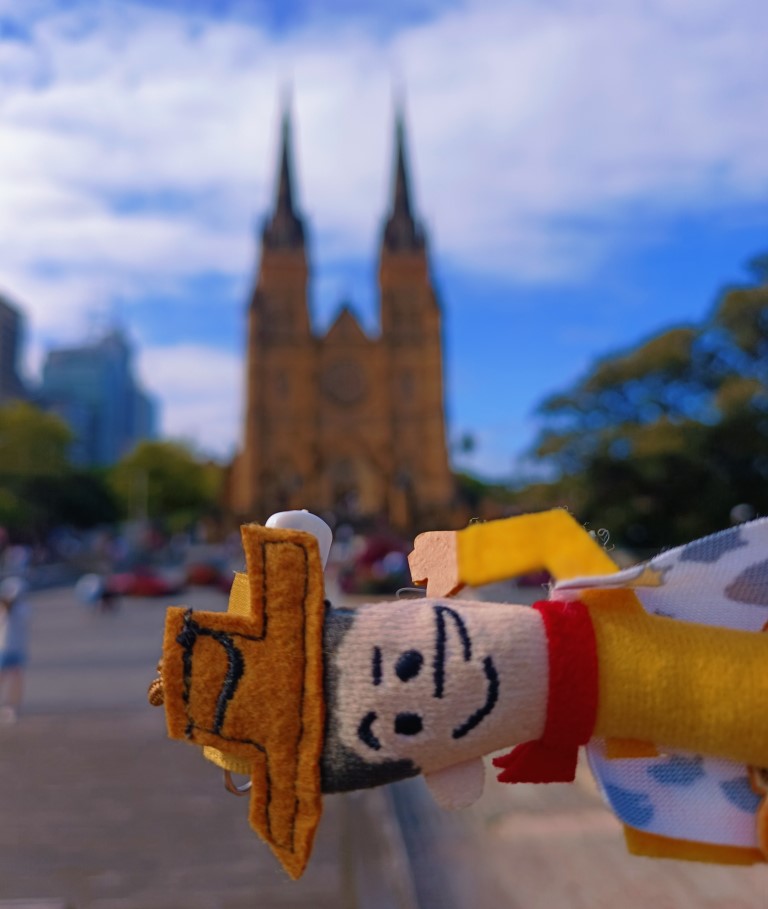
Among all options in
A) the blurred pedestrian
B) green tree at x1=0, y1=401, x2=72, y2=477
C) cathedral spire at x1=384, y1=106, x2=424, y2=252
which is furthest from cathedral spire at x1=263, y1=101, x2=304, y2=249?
the blurred pedestrian

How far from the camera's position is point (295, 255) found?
48.8m

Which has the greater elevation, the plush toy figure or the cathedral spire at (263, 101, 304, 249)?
the cathedral spire at (263, 101, 304, 249)

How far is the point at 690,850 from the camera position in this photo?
1379 mm

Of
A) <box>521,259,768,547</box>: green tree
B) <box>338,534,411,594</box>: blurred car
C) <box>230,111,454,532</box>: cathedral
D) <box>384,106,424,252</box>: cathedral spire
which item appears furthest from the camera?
<box>384,106,424,252</box>: cathedral spire

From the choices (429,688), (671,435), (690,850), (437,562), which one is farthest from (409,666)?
(671,435)

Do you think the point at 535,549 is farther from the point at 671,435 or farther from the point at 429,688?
the point at 671,435

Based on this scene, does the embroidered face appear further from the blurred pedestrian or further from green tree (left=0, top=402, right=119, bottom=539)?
green tree (left=0, top=402, right=119, bottom=539)

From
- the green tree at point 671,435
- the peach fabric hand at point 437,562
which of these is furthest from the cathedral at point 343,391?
the peach fabric hand at point 437,562

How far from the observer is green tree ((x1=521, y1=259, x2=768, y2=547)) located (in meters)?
18.0

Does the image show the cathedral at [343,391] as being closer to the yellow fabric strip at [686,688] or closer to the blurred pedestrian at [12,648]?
the blurred pedestrian at [12,648]

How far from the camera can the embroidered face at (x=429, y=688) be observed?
134 centimetres

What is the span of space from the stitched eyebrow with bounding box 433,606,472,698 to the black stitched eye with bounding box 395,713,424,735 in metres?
0.05

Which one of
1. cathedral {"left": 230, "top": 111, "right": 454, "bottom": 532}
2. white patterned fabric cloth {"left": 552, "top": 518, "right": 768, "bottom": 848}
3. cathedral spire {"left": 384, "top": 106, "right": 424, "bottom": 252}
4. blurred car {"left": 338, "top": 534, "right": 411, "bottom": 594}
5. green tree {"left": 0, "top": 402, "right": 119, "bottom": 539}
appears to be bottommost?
white patterned fabric cloth {"left": 552, "top": 518, "right": 768, "bottom": 848}

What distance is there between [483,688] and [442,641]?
0.10 metres
